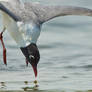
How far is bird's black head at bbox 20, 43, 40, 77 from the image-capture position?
11453mm

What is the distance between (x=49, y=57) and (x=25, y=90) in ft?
9.41

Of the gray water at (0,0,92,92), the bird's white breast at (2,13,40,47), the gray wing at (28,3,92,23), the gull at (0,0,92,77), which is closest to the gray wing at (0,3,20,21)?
the gull at (0,0,92,77)

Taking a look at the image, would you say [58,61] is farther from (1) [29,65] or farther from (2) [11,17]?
(2) [11,17]

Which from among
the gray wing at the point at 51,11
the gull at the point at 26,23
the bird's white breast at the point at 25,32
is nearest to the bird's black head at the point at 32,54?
the gull at the point at 26,23

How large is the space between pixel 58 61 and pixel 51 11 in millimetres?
1155

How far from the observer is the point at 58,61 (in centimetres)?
1290

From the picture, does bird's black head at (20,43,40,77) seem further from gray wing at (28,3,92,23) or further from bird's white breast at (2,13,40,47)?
gray wing at (28,3,92,23)

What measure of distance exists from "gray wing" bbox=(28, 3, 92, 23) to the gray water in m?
1.05

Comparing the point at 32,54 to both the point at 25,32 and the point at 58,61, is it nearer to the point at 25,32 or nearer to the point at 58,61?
the point at 25,32

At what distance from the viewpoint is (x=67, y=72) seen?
11.9m

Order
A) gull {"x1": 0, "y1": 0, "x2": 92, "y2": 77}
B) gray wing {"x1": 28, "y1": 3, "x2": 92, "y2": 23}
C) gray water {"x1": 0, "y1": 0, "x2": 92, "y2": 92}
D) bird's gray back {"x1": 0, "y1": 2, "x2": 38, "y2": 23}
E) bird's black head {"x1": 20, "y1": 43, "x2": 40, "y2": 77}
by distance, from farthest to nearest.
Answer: gray wing {"x1": 28, "y1": 3, "x2": 92, "y2": 23}, bird's gray back {"x1": 0, "y1": 2, "x2": 38, "y2": 23}, gull {"x1": 0, "y1": 0, "x2": 92, "y2": 77}, bird's black head {"x1": 20, "y1": 43, "x2": 40, "y2": 77}, gray water {"x1": 0, "y1": 0, "x2": 92, "y2": 92}

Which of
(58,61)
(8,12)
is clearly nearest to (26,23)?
(8,12)

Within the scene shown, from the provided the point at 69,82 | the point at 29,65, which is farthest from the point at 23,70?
the point at 69,82

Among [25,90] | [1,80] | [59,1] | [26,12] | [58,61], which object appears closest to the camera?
[25,90]
